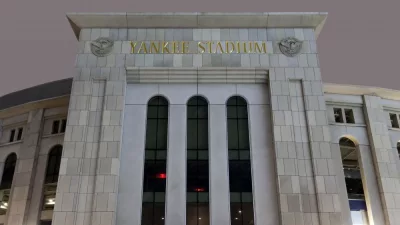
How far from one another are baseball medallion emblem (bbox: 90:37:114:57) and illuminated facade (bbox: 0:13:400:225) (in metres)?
0.07

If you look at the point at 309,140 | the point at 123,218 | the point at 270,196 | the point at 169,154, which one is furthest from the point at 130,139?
the point at 309,140

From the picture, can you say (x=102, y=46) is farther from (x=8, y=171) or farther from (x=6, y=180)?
(x=6, y=180)

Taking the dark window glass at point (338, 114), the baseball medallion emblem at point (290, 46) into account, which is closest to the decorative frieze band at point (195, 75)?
the baseball medallion emblem at point (290, 46)

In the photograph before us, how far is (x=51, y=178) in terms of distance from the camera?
29.7 metres

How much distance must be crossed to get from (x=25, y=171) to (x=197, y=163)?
47.0ft

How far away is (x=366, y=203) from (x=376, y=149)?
156 inches

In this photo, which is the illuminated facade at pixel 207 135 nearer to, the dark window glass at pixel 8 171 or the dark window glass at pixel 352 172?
the dark window glass at pixel 352 172

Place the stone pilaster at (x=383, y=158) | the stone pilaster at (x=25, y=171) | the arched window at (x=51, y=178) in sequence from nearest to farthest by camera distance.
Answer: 1. the stone pilaster at (x=383, y=158)
2. the stone pilaster at (x=25, y=171)
3. the arched window at (x=51, y=178)

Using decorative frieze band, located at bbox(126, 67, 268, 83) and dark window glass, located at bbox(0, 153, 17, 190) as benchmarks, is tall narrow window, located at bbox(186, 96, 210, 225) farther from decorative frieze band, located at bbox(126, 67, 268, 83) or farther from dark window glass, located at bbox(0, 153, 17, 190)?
dark window glass, located at bbox(0, 153, 17, 190)

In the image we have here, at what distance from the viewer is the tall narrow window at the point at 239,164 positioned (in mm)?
22938

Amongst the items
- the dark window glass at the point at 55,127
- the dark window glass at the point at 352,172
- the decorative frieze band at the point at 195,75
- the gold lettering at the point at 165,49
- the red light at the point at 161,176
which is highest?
the gold lettering at the point at 165,49

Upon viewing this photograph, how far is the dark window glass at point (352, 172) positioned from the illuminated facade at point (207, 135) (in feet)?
0.31

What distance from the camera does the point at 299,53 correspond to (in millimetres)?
26906

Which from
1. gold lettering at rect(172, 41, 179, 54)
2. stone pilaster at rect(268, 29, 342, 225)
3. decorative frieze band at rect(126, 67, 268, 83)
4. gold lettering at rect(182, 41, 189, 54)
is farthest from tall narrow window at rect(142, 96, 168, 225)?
stone pilaster at rect(268, 29, 342, 225)
